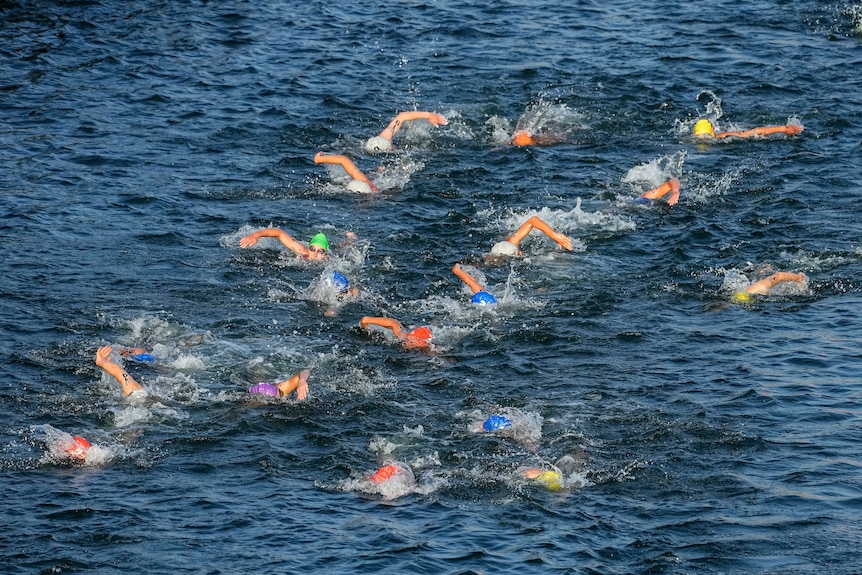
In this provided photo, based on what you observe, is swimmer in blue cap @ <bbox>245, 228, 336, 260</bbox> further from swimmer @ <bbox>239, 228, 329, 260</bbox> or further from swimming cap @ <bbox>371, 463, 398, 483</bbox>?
swimming cap @ <bbox>371, 463, 398, 483</bbox>

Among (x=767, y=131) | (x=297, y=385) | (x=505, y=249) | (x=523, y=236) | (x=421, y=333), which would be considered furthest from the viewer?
(x=767, y=131)

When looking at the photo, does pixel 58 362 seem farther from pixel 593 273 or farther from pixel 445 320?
pixel 593 273

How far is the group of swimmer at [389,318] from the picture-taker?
13.4 m

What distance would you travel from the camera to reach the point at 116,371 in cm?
1463

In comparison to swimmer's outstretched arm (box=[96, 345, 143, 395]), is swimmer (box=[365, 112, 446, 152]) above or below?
above

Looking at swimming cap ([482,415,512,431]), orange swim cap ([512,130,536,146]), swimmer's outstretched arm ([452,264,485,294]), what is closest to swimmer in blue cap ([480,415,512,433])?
swimming cap ([482,415,512,431])

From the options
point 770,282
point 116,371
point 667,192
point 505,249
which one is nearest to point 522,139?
point 667,192

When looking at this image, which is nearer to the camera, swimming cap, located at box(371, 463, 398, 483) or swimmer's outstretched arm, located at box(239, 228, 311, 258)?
swimming cap, located at box(371, 463, 398, 483)

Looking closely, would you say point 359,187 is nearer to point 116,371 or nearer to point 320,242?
point 320,242

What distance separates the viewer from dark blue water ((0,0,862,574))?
1239 centimetres

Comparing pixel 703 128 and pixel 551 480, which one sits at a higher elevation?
pixel 703 128

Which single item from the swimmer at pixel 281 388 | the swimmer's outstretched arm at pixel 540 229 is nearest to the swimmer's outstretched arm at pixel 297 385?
the swimmer at pixel 281 388

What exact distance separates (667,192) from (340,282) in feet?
21.3

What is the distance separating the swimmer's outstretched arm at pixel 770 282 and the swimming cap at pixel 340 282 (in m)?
5.89
